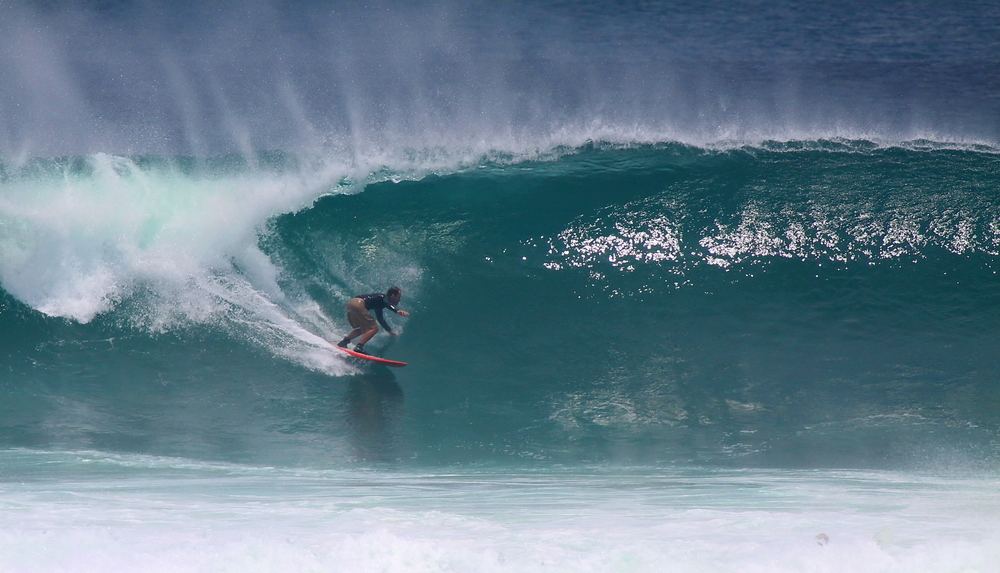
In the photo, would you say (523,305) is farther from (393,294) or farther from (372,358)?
(372,358)

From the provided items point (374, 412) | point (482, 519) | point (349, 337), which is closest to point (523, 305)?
point (349, 337)

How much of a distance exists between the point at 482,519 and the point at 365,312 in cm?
296

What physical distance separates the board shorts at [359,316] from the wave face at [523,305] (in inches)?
17.8

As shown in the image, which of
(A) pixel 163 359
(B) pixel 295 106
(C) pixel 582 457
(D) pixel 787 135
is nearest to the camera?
(C) pixel 582 457

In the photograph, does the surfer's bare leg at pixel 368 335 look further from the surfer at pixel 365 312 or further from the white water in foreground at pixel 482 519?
the white water in foreground at pixel 482 519

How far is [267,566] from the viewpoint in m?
5.55

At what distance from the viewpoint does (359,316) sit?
8.38 metres

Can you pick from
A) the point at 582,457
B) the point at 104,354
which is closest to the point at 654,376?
the point at 582,457

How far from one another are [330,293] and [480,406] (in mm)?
2598

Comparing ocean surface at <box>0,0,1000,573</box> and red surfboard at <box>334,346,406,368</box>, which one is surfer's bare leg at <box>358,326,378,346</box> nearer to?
red surfboard at <box>334,346,406,368</box>

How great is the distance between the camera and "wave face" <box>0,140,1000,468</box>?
7.87 m

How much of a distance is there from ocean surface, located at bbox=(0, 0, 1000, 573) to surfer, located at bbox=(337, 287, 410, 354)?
1.13 ft

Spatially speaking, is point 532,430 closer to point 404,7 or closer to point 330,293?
point 330,293

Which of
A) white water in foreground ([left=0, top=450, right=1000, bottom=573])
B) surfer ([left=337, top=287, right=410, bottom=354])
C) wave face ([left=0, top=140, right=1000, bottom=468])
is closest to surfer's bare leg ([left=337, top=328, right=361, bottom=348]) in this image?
surfer ([left=337, top=287, right=410, bottom=354])
